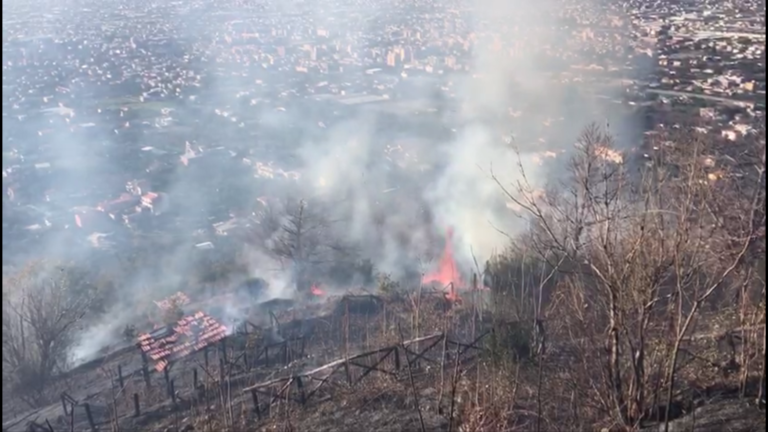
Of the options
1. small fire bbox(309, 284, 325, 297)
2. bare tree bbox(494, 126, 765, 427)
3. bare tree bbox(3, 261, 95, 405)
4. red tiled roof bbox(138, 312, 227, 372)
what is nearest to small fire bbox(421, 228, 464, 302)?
small fire bbox(309, 284, 325, 297)

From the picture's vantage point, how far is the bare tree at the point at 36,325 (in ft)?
25.1

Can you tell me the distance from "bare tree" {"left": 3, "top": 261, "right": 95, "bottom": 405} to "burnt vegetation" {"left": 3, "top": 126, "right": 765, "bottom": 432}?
26 millimetres

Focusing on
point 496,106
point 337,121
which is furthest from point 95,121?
point 496,106

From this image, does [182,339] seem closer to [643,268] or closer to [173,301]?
[173,301]

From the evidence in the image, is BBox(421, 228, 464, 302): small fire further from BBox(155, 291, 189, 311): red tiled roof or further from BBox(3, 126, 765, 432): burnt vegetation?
BBox(155, 291, 189, 311): red tiled roof

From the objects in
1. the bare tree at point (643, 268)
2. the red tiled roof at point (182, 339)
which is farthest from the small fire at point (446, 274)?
the bare tree at point (643, 268)

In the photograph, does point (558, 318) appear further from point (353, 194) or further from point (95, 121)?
point (95, 121)

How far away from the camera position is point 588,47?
12.7 meters

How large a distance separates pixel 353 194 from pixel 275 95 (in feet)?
14.4

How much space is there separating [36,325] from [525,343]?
5827 mm

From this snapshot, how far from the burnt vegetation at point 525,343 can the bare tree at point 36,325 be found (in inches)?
1.0

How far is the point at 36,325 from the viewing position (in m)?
7.84

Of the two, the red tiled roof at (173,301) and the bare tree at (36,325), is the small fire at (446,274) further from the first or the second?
the bare tree at (36,325)

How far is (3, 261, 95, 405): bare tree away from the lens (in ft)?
25.1
